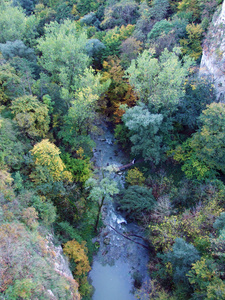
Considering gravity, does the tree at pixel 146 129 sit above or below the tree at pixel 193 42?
below

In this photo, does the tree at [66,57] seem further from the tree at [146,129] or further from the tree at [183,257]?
the tree at [183,257]

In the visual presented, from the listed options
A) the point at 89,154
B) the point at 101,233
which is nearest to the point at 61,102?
the point at 89,154

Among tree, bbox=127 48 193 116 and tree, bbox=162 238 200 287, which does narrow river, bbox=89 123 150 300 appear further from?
tree, bbox=127 48 193 116

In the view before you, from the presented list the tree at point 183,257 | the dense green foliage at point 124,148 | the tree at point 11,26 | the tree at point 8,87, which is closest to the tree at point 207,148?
the dense green foliage at point 124,148

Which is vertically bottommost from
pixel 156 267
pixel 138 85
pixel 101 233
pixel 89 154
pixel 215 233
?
pixel 101 233

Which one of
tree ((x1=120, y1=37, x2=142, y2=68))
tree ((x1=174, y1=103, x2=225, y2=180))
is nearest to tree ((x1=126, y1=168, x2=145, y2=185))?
tree ((x1=174, y1=103, x2=225, y2=180))

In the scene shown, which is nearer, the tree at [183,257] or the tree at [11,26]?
the tree at [183,257]

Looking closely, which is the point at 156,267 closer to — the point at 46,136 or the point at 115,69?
the point at 46,136

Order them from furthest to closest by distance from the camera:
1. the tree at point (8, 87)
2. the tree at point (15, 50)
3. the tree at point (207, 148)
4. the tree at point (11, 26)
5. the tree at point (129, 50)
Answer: the tree at point (11, 26) < the tree at point (129, 50) < the tree at point (15, 50) < the tree at point (8, 87) < the tree at point (207, 148)
